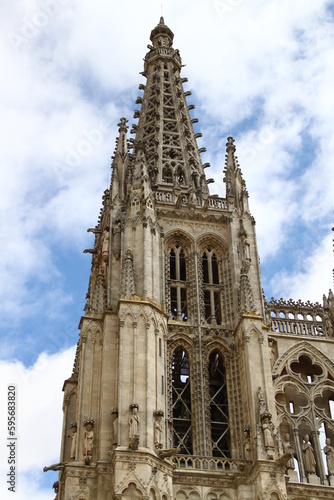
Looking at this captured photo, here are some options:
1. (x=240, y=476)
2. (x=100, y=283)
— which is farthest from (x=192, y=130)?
(x=240, y=476)

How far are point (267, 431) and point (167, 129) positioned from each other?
2083 centimetres

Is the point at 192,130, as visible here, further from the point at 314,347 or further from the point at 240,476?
the point at 240,476

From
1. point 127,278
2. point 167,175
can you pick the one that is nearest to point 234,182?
point 167,175

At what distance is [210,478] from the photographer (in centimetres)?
3020

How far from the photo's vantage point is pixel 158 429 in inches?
1166

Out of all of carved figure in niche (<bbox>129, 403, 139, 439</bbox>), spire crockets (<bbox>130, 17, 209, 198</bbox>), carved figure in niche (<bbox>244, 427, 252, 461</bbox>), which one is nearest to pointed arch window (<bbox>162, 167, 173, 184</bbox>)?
spire crockets (<bbox>130, 17, 209, 198</bbox>)

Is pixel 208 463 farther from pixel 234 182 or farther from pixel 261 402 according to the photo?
pixel 234 182

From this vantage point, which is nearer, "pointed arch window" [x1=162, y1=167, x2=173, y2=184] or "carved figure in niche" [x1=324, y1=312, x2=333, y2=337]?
"carved figure in niche" [x1=324, y1=312, x2=333, y2=337]

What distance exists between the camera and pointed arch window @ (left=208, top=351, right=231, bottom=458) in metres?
32.7

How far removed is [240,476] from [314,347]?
314 inches

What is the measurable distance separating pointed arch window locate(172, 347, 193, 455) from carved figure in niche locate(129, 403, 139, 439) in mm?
3369

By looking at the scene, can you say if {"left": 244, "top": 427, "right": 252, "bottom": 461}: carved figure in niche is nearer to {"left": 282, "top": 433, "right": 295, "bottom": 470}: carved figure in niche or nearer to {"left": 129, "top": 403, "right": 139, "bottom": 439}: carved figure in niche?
{"left": 282, "top": 433, "right": 295, "bottom": 470}: carved figure in niche

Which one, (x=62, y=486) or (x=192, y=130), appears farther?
(x=192, y=130)

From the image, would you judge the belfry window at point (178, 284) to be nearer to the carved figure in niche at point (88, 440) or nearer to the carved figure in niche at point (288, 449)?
the carved figure in niche at point (288, 449)
